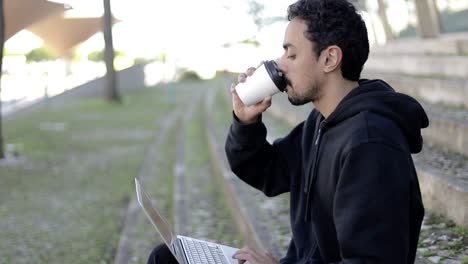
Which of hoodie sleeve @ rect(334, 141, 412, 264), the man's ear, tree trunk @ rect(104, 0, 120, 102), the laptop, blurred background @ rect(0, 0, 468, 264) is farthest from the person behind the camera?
tree trunk @ rect(104, 0, 120, 102)

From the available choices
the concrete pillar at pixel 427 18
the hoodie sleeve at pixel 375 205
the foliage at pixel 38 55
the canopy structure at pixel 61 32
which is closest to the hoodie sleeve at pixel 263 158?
the hoodie sleeve at pixel 375 205

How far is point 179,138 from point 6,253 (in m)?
7.61

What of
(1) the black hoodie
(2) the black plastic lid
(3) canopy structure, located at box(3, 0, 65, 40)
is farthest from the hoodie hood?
(3) canopy structure, located at box(3, 0, 65, 40)

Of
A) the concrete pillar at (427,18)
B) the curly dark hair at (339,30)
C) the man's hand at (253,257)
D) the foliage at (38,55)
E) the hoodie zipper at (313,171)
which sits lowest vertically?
the foliage at (38,55)

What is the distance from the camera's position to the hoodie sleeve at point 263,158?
2.91m

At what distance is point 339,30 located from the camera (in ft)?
7.89

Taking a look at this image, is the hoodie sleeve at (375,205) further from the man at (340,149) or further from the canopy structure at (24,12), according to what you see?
the canopy structure at (24,12)

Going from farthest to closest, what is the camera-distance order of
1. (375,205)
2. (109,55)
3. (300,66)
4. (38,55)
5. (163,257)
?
(38,55) → (109,55) → (163,257) → (300,66) → (375,205)

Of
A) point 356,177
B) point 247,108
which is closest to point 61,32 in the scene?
point 247,108

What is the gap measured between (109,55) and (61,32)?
15.5 ft

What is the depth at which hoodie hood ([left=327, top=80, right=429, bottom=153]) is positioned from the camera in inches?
91.2

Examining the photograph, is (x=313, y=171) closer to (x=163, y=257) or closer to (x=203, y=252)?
(x=203, y=252)

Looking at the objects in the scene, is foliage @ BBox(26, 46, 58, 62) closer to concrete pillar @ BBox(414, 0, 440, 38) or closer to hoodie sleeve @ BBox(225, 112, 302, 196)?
concrete pillar @ BBox(414, 0, 440, 38)

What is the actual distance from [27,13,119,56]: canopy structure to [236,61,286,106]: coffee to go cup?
38.7 feet
